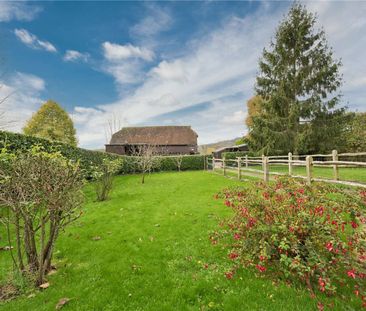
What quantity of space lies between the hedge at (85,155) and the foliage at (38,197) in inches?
19.9

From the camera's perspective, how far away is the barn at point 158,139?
34406 mm

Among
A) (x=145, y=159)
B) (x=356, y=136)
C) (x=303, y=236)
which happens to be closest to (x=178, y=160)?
(x=145, y=159)

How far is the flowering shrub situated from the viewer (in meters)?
2.49

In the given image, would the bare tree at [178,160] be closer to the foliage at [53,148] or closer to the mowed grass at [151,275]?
the foliage at [53,148]

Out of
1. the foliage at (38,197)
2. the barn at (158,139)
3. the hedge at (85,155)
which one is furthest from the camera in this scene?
the barn at (158,139)

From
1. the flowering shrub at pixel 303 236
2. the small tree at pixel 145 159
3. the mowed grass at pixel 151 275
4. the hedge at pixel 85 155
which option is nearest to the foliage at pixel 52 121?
the hedge at pixel 85 155

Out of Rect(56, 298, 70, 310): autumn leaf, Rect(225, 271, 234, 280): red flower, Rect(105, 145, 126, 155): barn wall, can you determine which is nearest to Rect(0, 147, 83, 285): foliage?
Rect(56, 298, 70, 310): autumn leaf

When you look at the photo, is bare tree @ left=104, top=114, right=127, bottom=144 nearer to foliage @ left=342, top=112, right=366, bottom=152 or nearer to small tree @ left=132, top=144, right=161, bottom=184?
small tree @ left=132, top=144, right=161, bottom=184

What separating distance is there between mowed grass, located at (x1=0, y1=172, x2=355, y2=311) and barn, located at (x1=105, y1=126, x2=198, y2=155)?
→ 29.0 m

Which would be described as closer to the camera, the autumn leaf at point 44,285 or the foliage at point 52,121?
the autumn leaf at point 44,285

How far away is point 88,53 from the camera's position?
15023 mm

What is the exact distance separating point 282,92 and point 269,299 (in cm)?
2107

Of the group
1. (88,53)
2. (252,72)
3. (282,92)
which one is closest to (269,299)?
(88,53)

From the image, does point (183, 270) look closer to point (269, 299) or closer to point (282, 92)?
point (269, 299)
